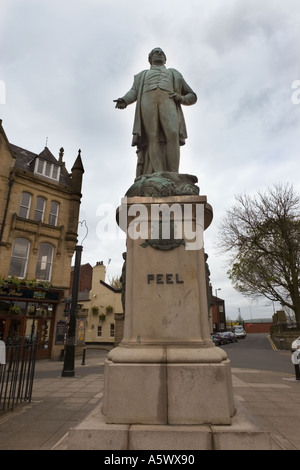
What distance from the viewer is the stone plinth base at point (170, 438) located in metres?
2.47

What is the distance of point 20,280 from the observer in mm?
17500

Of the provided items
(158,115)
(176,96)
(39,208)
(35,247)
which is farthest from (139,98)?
(39,208)

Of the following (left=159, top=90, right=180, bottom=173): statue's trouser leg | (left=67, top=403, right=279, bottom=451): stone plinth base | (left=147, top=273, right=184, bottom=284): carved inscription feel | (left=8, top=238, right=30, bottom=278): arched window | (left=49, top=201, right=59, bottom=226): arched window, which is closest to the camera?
(left=67, top=403, right=279, bottom=451): stone plinth base

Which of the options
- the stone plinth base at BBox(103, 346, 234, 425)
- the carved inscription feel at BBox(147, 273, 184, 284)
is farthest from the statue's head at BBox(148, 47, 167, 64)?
A: the stone plinth base at BBox(103, 346, 234, 425)

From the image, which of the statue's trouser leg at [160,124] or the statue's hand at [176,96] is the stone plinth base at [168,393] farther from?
the statue's hand at [176,96]

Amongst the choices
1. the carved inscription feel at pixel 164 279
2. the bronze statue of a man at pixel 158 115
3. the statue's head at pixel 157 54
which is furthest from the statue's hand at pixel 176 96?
the carved inscription feel at pixel 164 279

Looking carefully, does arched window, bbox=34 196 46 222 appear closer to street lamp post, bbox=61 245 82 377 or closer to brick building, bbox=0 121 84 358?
brick building, bbox=0 121 84 358

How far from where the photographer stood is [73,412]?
16.4ft

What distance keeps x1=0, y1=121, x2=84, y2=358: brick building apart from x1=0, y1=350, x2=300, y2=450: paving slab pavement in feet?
33.5

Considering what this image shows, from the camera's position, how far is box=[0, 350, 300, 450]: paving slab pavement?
349 centimetres

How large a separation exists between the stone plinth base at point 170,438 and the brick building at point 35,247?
15829 mm
